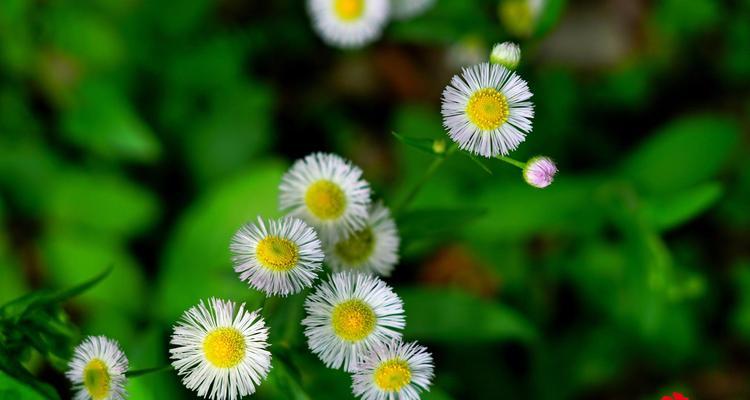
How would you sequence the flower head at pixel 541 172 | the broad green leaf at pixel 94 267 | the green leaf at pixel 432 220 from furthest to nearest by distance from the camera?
the broad green leaf at pixel 94 267 → the green leaf at pixel 432 220 → the flower head at pixel 541 172

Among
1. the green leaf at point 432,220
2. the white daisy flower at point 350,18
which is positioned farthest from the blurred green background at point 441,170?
the green leaf at point 432,220

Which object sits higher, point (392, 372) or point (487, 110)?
point (487, 110)

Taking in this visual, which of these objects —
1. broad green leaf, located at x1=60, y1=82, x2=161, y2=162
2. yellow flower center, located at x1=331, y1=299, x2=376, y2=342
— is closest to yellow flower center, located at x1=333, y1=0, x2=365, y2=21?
broad green leaf, located at x1=60, y1=82, x2=161, y2=162

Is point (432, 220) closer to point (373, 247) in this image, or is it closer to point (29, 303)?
point (373, 247)

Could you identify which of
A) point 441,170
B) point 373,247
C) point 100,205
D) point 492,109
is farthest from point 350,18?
point 492,109

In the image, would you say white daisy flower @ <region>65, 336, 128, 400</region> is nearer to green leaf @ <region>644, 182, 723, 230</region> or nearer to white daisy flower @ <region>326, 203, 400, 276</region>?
white daisy flower @ <region>326, 203, 400, 276</region>

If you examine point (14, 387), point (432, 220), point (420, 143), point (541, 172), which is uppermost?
point (432, 220)

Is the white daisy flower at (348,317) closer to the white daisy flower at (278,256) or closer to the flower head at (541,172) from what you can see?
the white daisy flower at (278,256)
